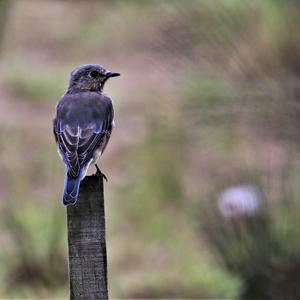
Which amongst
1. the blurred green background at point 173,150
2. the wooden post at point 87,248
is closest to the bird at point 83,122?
the wooden post at point 87,248

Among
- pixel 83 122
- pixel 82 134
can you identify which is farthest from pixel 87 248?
pixel 83 122

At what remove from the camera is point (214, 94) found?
293 inches

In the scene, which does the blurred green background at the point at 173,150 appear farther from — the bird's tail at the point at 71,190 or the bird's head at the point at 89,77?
the bird's tail at the point at 71,190

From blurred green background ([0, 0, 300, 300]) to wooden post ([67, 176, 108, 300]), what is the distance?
262 centimetres

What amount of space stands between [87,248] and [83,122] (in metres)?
1.50

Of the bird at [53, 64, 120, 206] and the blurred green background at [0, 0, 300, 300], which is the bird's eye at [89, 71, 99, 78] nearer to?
the bird at [53, 64, 120, 206]

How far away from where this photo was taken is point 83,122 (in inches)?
226

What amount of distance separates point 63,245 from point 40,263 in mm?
394

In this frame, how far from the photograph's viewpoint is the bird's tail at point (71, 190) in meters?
4.40

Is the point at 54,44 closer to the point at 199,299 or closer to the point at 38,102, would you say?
the point at 38,102

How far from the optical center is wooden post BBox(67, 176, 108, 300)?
14.2 feet

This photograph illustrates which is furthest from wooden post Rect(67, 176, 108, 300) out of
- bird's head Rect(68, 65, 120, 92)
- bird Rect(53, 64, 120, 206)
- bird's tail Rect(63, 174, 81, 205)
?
bird's head Rect(68, 65, 120, 92)

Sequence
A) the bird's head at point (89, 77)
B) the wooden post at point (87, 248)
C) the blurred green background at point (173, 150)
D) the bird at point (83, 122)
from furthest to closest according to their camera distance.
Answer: the blurred green background at point (173, 150), the bird's head at point (89, 77), the bird at point (83, 122), the wooden post at point (87, 248)

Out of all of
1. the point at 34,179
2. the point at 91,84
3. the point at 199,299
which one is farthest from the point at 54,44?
the point at 91,84
